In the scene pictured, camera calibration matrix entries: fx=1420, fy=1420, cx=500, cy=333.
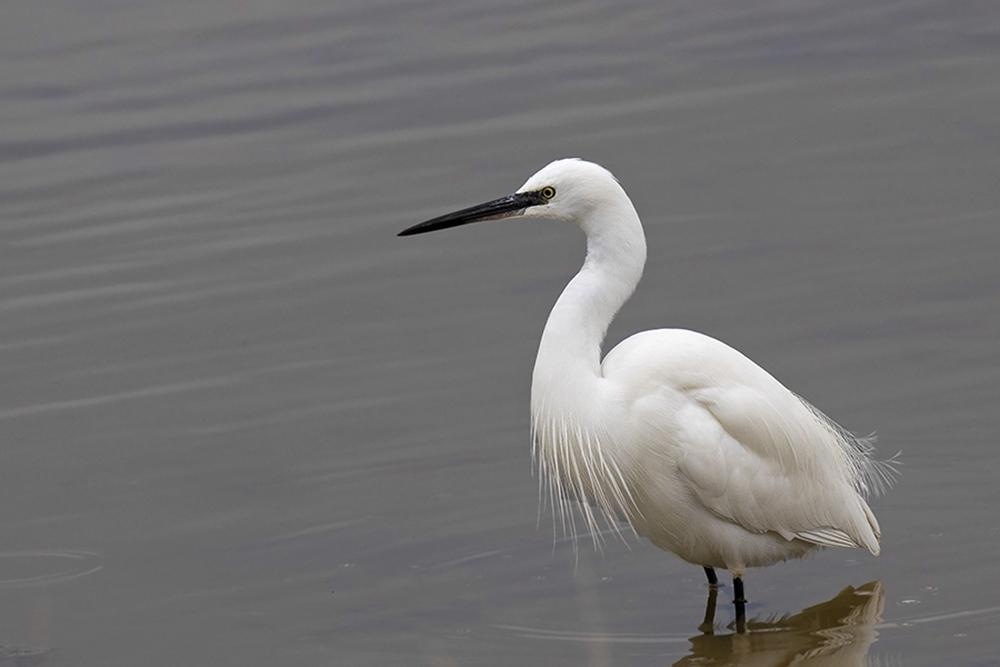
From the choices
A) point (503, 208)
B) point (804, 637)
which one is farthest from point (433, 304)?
point (804, 637)

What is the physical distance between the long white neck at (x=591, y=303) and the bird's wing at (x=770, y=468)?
37 cm

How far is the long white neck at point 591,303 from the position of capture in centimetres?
445

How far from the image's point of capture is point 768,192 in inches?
313

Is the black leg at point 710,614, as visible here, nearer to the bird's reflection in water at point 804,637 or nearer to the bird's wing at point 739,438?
the bird's reflection in water at point 804,637

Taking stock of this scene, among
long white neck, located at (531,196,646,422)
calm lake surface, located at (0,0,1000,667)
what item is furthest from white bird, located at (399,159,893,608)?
calm lake surface, located at (0,0,1000,667)

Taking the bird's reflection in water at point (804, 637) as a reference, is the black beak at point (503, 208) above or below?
above

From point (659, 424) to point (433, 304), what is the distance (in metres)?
2.79

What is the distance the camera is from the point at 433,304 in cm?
711

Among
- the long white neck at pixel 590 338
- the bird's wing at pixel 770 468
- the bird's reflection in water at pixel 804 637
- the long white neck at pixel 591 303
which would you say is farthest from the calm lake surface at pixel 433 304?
the long white neck at pixel 591 303

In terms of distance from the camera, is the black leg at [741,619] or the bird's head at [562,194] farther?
the black leg at [741,619]

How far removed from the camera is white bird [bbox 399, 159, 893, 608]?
447 cm

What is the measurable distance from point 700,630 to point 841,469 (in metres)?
0.79

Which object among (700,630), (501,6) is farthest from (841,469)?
(501,6)

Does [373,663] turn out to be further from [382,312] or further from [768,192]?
[768,192]
